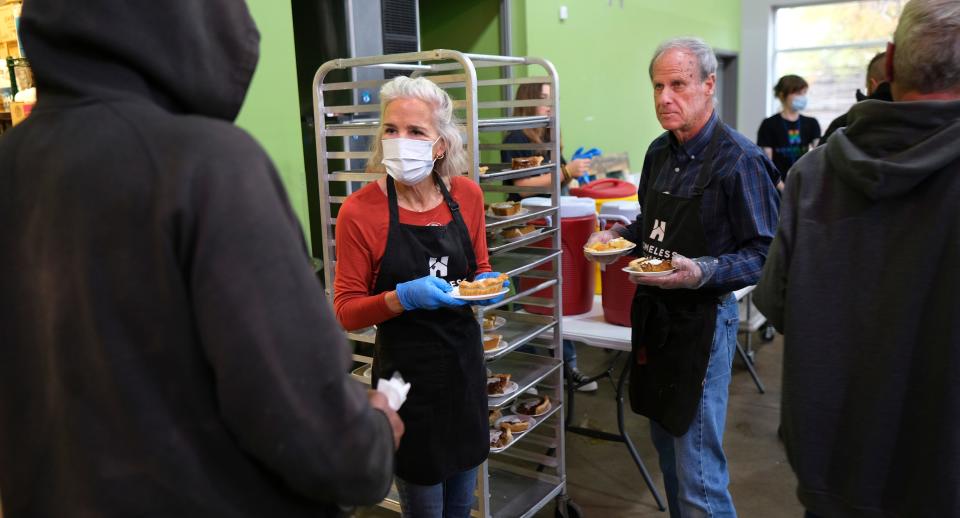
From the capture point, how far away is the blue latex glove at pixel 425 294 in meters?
2.04

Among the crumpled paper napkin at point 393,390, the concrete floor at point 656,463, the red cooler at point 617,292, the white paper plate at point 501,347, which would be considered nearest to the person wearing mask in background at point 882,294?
the crumpled paper napkin at point 393,390

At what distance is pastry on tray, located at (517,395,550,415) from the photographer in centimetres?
318

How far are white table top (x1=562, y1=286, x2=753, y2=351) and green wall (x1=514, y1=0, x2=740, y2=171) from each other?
117 inches

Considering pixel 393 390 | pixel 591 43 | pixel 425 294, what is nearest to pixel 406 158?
pixel 425 294

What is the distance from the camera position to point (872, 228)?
159 centimetres

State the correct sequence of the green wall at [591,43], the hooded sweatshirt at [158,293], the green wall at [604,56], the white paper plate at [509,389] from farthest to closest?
the green wall at [604,56], the green wall at [591,43], the white paper plate at [509,389], the hooded sweatshirt at [158,293]

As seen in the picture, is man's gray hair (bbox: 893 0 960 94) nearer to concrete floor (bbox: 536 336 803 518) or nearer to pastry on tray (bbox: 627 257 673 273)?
pastry on tray (bbox: 627 257 673 273)

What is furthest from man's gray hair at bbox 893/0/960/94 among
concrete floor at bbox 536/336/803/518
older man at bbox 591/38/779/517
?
concrete floor at bbox 536/336/803/518

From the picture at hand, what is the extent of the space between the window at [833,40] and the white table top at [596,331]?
10207 millimetres

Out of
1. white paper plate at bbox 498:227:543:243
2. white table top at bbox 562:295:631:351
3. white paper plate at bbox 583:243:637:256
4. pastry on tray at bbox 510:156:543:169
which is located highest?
pastry on tray at bbox 510:156:543:169

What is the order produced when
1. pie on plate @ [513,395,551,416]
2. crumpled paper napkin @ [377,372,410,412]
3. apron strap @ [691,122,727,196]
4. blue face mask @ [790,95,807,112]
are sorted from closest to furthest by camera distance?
crumpled paper napkin @ [377,372,410,412] → apron strap @ [691,122,727,196] → pie on plate @ [513,395,551,416] → blue face mask @ [790,95,807,112]

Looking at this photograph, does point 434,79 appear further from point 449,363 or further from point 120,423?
point 120,423

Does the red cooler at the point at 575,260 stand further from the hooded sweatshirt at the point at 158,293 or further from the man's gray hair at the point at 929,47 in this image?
the hooded sweatshirt at the point at 158,293

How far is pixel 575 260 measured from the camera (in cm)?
351
